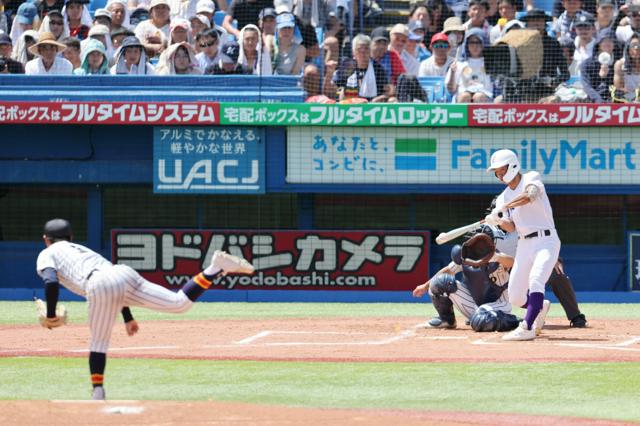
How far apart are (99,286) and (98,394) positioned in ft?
2.25

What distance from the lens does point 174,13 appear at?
59.6 ft

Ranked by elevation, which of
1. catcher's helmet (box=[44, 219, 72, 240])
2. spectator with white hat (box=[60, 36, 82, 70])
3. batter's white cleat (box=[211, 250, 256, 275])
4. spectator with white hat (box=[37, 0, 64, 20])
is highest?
spectator with white hat (box=[37, 0, 64, 20])

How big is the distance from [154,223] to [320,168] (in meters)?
2.77

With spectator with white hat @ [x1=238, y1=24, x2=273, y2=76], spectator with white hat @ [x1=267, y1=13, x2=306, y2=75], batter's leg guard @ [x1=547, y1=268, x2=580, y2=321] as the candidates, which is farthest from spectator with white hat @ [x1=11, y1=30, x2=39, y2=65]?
batter's leg guard @ [x1=547, y1=268, x2=580, y2=321]

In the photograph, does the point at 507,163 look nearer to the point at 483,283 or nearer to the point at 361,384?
the point at 483,283

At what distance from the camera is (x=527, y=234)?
10719 millimetres

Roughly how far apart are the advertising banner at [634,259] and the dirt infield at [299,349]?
3.71 m

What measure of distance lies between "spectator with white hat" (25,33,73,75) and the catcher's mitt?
8031 mm

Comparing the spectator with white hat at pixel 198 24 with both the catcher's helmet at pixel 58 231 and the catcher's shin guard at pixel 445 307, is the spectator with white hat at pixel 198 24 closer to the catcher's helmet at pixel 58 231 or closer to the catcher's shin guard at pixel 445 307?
the catcher's shin guard at pixel 445 307

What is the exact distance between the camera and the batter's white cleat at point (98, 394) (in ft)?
23.9

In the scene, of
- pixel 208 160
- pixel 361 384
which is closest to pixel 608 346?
pixel 361 384

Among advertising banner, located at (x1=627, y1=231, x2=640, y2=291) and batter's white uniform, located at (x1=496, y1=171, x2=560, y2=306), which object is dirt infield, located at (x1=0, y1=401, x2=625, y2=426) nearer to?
batter's white uniform, located at (x1=496, y1=171, x2=560, y2=306)

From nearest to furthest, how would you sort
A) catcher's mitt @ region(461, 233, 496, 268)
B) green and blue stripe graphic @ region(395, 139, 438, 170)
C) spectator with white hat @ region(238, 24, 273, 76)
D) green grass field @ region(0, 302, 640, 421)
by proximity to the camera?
green grass field @ region(0, 302, 640, 421) → catcher's mitt @ region(461, 233, 496, 268) → green and blue stripe graphic @ region(395, 139, 438, 170) → spectator with white hat @ region(238, 24, 273, 76)

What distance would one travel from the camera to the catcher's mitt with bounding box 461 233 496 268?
445 inches
